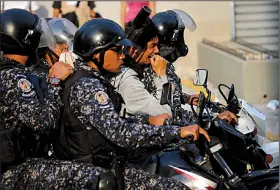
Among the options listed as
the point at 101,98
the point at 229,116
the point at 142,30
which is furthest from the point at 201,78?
the point at 101,98

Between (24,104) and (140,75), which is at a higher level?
(24,104)

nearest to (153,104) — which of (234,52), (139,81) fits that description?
(139,81)

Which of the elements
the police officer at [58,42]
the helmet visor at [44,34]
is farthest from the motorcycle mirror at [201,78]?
the police officer at [58,42]

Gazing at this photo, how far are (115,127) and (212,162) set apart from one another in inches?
24.1

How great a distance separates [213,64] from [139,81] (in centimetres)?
646

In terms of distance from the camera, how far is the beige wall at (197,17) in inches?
458

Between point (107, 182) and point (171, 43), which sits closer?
point (107, 182)

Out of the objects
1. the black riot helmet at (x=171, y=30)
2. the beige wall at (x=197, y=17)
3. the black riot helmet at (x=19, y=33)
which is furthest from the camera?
the beige wall at (x=197, y=17)

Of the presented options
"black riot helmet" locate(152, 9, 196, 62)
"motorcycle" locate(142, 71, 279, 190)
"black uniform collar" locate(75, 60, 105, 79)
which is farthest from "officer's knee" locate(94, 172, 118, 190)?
"black riot helmet" locate(152, 9, 196, 62)

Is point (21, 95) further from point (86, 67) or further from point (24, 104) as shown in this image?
point (86, 67)

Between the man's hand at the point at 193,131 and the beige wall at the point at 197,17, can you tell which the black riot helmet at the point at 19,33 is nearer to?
the man's hand at the point at 193,131

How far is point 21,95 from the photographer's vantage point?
3.64 meters

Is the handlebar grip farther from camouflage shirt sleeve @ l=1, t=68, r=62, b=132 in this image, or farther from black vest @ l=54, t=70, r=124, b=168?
camouflage shirt sleeve @ l=1, t=68, r=62, b=132

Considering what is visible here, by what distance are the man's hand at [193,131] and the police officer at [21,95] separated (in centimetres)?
72
